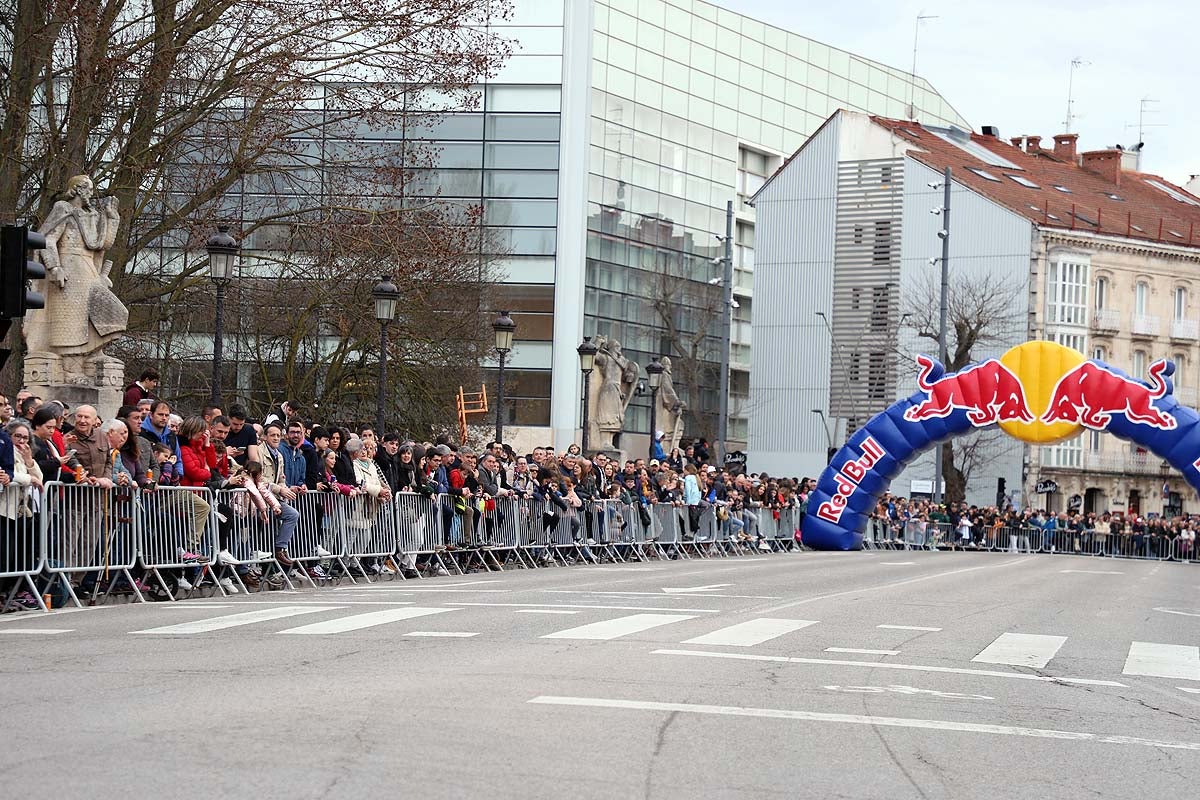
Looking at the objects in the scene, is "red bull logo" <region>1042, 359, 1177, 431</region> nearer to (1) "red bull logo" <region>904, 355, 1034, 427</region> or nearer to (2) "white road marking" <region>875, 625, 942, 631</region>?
(1) "red bull logo" <region>904, 355, 1034, 427</region>

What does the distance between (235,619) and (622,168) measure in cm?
5910

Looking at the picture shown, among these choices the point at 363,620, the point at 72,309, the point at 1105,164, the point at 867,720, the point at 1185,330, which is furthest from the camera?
the point at 1105,164

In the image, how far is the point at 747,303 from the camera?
88.6 metres

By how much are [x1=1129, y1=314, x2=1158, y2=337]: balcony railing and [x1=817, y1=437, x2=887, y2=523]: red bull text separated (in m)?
40.7

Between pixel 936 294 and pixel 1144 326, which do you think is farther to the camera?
pixel 1144 326

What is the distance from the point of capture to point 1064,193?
83688mm

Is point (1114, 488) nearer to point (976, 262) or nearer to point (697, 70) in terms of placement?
point (976, 262)

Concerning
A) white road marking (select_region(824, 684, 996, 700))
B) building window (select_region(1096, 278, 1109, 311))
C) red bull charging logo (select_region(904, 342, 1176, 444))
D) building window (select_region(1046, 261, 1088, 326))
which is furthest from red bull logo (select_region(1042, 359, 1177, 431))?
building window (select_region(1096, 278, 1109, 311))

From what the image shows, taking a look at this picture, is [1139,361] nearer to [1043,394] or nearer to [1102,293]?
[1102,293]

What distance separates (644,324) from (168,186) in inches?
1882

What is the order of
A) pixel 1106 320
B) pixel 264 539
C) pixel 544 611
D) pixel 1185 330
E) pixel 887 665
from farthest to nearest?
pixel 1185 330
pixel 1106 320
pixel 264 539
pixel 544 611
pixel 887 665

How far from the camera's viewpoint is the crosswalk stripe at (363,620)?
45.4 feet

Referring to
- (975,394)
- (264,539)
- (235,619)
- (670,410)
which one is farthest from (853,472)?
(235,619)

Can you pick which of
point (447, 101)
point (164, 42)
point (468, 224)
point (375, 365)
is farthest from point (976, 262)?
point (164, 42)
